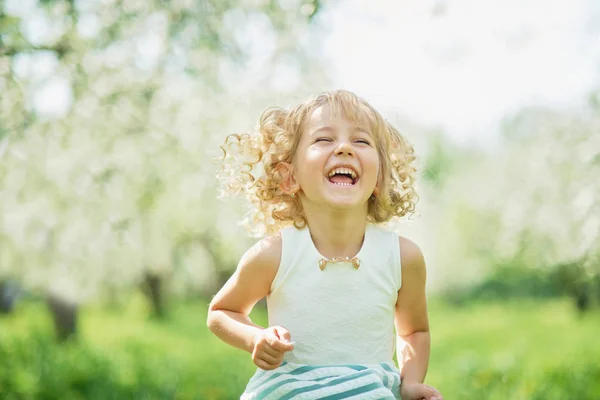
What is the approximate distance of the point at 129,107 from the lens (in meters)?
4.56

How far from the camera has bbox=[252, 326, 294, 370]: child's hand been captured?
1746mm

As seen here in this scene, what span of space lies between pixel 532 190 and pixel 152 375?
3651mm

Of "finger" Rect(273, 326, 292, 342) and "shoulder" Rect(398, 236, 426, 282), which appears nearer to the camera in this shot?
"finger" Rect(273, 326, 292, 342)

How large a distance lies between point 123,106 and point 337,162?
9.17 ft

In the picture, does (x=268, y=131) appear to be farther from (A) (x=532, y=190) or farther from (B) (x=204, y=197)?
(A) (x=532, y=190)

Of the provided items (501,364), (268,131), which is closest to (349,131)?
(268,131)

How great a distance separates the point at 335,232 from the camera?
213cm

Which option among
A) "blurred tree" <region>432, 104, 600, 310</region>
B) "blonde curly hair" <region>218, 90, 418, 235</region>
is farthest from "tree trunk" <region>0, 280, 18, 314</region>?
"blonde curly hair" <region>218, 90, 418, 235</region>

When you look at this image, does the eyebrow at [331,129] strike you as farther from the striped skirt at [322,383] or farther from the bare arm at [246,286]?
the striped skirt at [322,383]

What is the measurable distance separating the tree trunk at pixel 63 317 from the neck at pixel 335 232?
7553 millimetres

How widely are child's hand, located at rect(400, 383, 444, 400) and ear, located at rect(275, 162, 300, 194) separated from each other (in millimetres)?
633

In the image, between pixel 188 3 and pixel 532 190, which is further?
pixel 532 190

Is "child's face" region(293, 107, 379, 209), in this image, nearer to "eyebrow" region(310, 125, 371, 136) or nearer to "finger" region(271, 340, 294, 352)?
"eyebrow" region(310, 125, 371, 136)

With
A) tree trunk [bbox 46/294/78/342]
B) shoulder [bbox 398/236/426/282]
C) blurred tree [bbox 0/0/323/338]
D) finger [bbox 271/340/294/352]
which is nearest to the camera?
finger [bbox 271/340/294/352]
